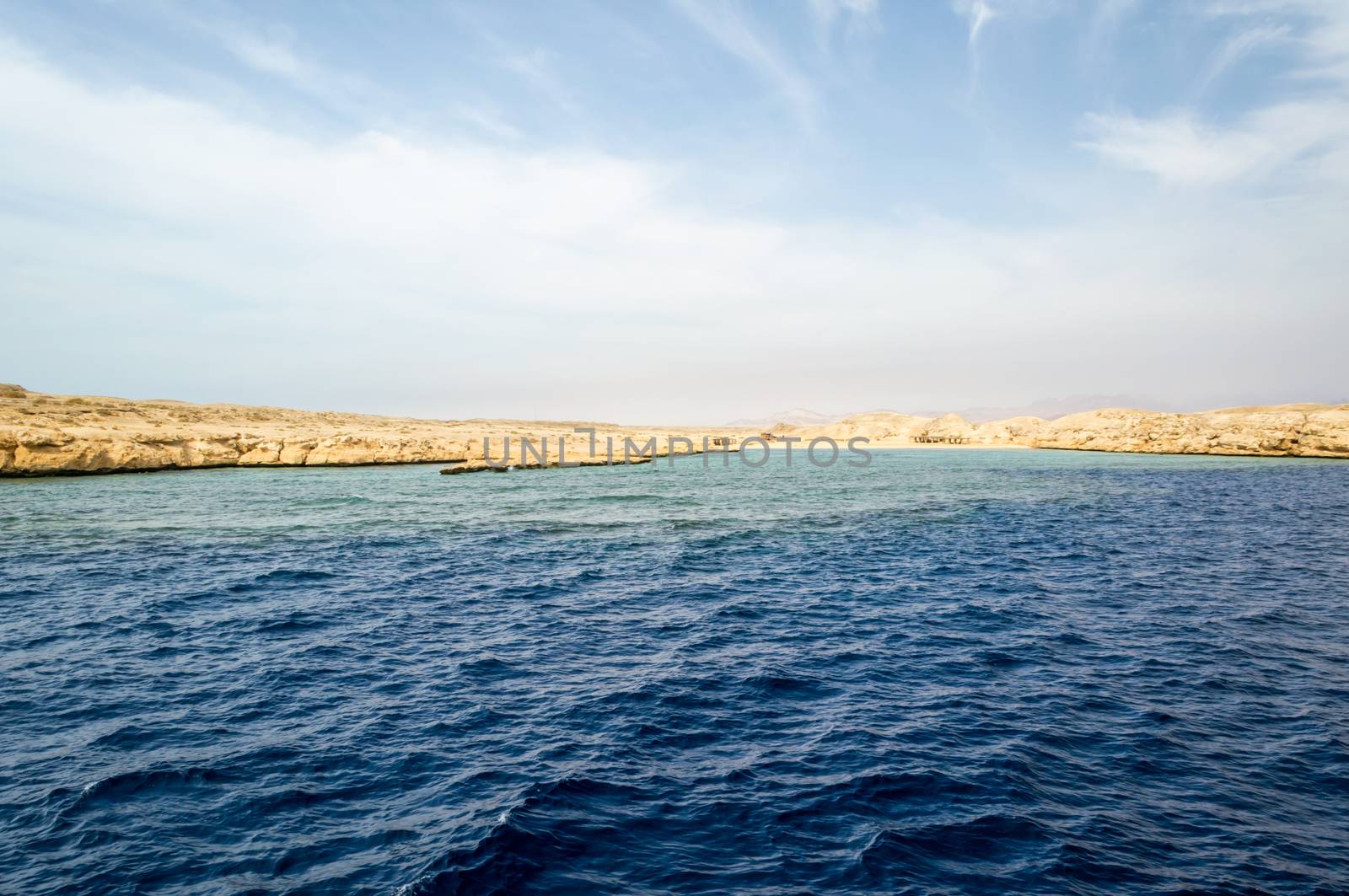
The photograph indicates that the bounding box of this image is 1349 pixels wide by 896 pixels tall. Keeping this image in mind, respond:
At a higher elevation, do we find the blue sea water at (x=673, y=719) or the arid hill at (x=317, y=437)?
the arid hill at (x=317, y=437)

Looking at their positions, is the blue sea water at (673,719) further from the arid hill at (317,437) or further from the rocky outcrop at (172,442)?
the arid hill at (317,437)

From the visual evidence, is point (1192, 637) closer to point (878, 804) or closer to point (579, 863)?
point (878, 804)

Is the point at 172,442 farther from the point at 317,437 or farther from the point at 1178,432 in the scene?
the point at 1178,432

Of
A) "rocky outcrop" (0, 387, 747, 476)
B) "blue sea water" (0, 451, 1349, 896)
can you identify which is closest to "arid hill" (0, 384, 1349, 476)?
"rocky outcrop" (0, 387, 747, 476)

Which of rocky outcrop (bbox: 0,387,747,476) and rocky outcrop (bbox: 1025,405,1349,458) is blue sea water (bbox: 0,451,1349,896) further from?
rocky outcrop (bbox: 1025,405,1349,458)

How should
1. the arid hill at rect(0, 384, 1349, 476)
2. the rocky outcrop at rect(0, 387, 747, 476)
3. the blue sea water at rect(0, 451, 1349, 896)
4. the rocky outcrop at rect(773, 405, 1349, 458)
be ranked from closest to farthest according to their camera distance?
the blue sea water at rect(0, 451, 1349, 896), the rocky outcrop at rect(0, 387, 747, 476), the arid hill at rect(0, 384, 1349, 476), the rocky outcrop at rect(773, 405, 1349, 458)

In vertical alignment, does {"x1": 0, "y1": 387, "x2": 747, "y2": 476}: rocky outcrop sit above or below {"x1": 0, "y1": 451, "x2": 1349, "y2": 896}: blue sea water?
above

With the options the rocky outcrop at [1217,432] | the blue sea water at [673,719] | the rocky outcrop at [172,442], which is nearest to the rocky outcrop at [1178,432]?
the rocky outcrop at [1217,432]

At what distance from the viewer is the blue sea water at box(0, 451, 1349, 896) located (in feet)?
27.8

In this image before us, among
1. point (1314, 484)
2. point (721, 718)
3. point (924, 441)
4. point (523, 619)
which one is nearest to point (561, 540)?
point (523, 619)

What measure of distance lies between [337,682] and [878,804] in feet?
35.4

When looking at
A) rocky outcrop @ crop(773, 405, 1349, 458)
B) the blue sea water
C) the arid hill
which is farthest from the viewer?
rocky outcrop @ crop(773, 405, 1349, 458)

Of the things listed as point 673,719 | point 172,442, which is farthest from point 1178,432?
point 172,442

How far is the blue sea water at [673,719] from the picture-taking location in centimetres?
848
